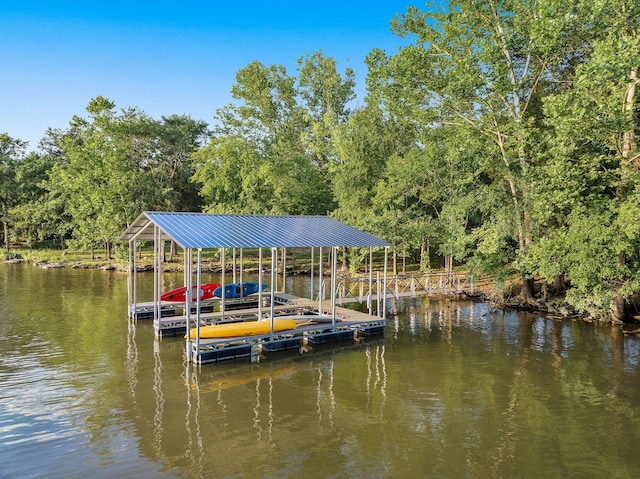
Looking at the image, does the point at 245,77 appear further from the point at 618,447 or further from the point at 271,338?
the point at 618,447

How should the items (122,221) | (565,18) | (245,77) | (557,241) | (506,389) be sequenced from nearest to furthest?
(506,389), (565,18), (557,241), (122,221), (245,77)

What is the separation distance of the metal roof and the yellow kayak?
9.37ft

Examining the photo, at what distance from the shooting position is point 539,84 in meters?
25.4

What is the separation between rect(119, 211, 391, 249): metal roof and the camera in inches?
596

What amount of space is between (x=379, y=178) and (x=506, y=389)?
88.5 feet

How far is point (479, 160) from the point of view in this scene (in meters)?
25.4

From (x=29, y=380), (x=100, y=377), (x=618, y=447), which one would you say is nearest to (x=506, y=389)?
(x=618, y=447)

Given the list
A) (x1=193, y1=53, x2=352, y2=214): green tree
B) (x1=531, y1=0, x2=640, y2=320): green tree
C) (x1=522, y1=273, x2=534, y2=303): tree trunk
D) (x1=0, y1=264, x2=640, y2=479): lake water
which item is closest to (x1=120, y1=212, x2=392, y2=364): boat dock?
(x1=0, y1=264, x2=640, y2=479): lake water

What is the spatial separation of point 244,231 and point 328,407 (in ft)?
25.3

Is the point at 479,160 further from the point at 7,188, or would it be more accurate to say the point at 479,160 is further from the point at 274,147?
the point at 7,188

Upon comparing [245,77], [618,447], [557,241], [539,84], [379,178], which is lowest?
[618,447]

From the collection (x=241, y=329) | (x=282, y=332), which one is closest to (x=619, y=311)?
(x=282, y=332)

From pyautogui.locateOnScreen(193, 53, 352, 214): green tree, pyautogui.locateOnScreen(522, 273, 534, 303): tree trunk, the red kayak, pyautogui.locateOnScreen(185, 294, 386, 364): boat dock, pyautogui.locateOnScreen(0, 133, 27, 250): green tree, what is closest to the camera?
pyautogui.locateOnScreen(185, 294, 386, 364): boat dock

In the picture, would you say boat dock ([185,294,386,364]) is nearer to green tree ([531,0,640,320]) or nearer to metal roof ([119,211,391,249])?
metal roof ([119,211,391,249])
